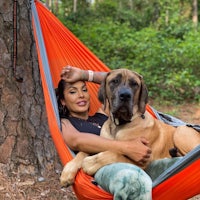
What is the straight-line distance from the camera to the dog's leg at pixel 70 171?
249 centimetres

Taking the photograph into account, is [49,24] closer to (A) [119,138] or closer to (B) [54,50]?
(B) [54,50]

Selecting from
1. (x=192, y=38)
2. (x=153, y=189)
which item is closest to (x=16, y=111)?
(x=153, y=189)

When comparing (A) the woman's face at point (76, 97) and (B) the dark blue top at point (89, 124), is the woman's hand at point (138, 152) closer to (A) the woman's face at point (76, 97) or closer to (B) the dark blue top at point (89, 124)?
(B) the dark blue top at point (89, 124)

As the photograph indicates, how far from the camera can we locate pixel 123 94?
8.46ft

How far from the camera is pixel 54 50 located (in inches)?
123

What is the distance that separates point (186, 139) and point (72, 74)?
2.99ft

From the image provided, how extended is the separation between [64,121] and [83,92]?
0.31 meters

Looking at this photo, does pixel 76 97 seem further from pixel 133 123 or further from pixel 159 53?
pixel 159 53

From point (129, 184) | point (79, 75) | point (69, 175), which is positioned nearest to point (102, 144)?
point (69, 175)

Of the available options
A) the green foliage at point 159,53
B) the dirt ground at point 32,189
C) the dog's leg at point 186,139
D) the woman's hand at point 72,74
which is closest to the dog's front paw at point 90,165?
the dog's leg at point 186,139

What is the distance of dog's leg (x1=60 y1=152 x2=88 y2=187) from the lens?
249 centimetres

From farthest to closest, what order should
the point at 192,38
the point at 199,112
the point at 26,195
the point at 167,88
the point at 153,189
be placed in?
the point at 192,38 → the point at 167,88 → the point at 199,112 → the point at 26,195 → the point at 153,189

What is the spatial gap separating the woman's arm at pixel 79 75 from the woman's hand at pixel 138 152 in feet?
2.18

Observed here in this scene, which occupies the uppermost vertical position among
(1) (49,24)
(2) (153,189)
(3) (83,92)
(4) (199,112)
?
(1) (49,24)
